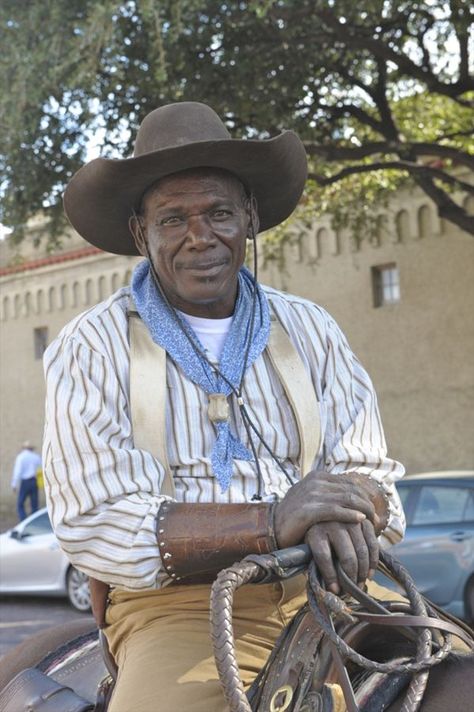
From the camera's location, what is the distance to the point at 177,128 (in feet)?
9.84

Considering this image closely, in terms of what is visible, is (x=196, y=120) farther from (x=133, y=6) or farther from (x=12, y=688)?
(x=133, y=6)

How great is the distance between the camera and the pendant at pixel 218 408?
112 inches

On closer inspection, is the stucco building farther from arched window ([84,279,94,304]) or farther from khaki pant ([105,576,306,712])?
khaki pant ([105,576,306,712])

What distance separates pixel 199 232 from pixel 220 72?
9441mm

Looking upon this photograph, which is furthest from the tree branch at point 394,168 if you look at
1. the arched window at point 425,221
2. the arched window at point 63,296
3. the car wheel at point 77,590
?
the arched window at point 63,296

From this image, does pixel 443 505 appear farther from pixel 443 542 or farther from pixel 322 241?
pixel 322 241

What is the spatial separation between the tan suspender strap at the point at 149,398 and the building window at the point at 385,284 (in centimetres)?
1524

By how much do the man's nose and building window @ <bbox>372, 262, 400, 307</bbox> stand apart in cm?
1510

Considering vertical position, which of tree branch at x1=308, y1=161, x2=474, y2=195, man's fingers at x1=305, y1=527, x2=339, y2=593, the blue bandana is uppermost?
tree branch at x1=308, y1=161, x2=474, y2=195

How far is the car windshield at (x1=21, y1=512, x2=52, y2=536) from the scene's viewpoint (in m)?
13.2

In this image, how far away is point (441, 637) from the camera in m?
2.36

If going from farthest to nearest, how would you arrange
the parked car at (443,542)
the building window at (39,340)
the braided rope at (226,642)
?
the building window at (39,340) < the parked car at (443,542) < the braided rope at (226,642)

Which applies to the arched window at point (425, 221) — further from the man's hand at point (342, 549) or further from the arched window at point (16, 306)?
the man's hand at point (342, 549)

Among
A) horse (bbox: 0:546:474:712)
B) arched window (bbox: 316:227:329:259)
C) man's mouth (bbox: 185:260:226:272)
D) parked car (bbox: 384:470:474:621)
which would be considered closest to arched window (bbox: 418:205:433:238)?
arched window (bbox: 316:227:329:259)
